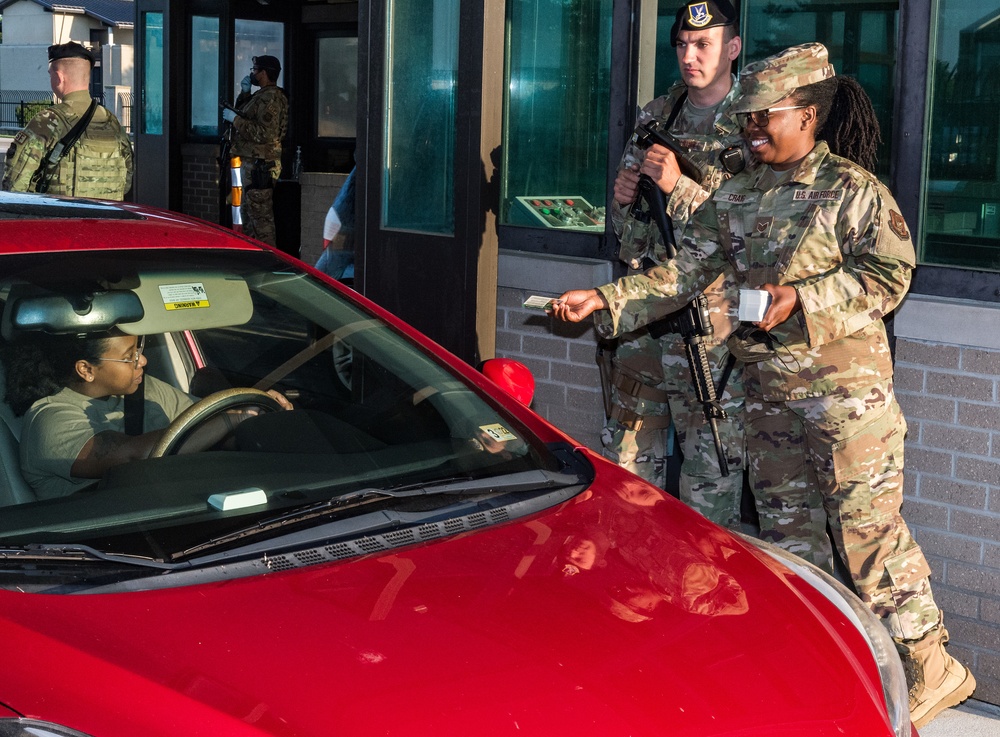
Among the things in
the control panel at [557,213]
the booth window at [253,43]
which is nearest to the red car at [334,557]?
the control panel at [557,213]

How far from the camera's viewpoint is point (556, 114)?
5707mm

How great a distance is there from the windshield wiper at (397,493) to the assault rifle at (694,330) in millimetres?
1385

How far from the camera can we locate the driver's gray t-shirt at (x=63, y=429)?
8.69 ft

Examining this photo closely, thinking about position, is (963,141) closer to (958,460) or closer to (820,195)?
(820,195)

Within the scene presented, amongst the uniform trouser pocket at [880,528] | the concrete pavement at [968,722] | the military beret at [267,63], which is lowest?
the concrete pavement at [968,722]

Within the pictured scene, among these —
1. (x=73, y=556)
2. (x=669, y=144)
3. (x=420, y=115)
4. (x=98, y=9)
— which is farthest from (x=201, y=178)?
(x=98, y=9)

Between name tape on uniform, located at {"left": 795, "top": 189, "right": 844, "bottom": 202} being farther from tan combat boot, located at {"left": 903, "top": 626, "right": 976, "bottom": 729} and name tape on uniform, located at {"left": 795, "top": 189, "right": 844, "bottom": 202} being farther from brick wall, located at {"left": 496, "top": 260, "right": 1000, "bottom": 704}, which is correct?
tan combat boot, located at {"left": 903, "top": 626, "right": 976, "bottom": 729}

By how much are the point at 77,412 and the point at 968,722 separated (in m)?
2.84

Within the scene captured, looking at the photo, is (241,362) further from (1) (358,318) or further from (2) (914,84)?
(2) (914,84)

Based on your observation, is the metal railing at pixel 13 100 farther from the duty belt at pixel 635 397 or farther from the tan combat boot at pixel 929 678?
the tan combat boot at pixel 929 678

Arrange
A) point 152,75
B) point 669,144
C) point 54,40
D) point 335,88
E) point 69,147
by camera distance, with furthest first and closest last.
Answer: point 54,40 < point 335,88 < point 152,75 < point 69,147 < point 669,144

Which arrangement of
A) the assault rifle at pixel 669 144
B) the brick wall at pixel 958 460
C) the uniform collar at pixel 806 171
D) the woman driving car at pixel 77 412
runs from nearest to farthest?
the woman driving car at pixel 77 412 → the uniform collar at pixel 806 171 → the brick wall at pixel 958 460 → the assault rifle at pixel 669 144

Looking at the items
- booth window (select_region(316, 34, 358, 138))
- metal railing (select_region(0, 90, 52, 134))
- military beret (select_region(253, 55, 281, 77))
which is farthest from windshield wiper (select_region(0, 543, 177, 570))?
metal railing (select_region(0, 90, 52, 134))

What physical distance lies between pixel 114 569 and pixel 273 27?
38.6 ft
